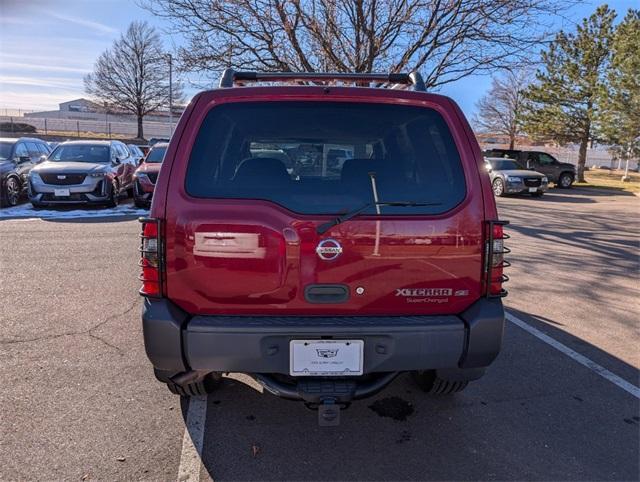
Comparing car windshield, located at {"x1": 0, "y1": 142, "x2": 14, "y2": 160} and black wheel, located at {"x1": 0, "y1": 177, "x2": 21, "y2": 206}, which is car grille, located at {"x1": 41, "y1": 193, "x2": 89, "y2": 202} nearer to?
black wheel, located at {"x1": 0, "y1": 177, "x2": 21, "y2": 206}

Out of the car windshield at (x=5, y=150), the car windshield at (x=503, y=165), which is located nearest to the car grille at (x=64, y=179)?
the car windshield at (x=5, y=150)

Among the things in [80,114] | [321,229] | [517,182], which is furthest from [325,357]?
[80,114]

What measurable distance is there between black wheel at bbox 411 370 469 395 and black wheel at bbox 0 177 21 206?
1199 cm

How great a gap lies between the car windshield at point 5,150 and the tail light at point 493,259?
1364 cm

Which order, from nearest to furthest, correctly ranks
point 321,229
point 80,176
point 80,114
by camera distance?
point 321,229
point 80,176
point 80,114

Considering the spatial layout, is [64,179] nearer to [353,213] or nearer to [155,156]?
[155,156]

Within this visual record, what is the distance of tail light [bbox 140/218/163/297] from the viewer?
231cm

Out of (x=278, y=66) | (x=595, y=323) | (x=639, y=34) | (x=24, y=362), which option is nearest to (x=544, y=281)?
(x=595, y=323)

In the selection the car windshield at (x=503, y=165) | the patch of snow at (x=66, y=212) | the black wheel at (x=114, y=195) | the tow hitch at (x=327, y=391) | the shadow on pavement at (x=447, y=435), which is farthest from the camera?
the car windshield at (x=503, y=165)

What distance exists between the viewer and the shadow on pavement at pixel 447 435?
251 cm

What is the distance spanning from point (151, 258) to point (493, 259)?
1.80 metres

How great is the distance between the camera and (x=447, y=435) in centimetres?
283

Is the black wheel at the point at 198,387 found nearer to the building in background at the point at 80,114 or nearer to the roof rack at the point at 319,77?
the roof rack at the point at 319,77

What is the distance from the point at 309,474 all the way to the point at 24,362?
2.58 meters
